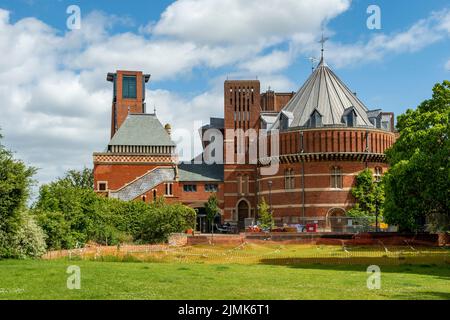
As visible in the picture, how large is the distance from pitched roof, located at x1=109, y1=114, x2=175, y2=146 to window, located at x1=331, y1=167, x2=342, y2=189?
21.1 metres

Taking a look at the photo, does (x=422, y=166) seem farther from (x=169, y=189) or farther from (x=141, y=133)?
(x=141, y=133)

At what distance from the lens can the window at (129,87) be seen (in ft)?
311

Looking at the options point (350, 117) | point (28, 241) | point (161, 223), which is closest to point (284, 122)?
point (350, 117)

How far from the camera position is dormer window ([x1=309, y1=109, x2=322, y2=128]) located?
6650 centimetres

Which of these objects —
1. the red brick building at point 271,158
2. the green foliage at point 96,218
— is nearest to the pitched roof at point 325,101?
the red brick building at point 271,158

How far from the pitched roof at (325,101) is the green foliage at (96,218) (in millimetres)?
20477

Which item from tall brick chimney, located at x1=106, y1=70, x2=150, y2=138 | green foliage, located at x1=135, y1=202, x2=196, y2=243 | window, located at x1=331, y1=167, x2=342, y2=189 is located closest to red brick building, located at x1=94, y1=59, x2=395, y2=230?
window, located at x1=331, y1=167, x2=342, y2=189

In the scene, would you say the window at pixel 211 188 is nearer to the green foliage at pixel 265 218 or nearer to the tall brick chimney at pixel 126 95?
the green foliage at pixel 265 218

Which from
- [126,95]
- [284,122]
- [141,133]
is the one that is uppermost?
[126,95]

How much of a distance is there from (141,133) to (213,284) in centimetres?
6117

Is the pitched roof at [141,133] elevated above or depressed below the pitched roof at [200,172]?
above

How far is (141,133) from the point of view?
77.6 m

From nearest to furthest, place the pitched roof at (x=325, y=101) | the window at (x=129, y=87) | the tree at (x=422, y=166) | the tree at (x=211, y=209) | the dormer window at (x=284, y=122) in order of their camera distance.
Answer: the tree at (x=422, y=166)
the pitched roof at (x=325, y=101)
the dormer window at (x=284, y=122)
the tree at (x=211, y=209)
the window at (x=129, y=87)
